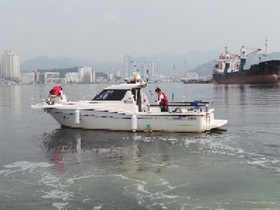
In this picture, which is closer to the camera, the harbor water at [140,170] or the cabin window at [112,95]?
the harbor water at [140,170]

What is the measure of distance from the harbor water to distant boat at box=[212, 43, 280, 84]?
9067 centimetres

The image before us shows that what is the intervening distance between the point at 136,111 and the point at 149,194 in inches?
426

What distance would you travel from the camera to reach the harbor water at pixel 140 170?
10469mm

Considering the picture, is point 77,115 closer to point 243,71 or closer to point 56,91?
point 56,91

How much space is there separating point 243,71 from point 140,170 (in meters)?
114

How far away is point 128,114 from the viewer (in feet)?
69.5

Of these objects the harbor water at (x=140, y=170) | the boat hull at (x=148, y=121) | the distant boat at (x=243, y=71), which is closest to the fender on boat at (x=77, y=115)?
the boat hull at (x=148, y=121)

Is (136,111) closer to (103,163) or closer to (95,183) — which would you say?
(103,163)

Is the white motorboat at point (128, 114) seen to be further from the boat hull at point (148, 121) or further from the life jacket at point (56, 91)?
the life jacket at point (56, 91)

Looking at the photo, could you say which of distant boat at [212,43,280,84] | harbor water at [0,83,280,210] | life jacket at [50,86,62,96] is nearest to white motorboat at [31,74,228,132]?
life jacket at [50,86,62,96]

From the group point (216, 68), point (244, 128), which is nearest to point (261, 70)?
point (216, 68)

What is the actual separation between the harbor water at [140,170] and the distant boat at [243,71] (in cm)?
9067

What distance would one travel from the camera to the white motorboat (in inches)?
826

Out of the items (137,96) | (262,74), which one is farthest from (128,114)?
(262,74)
